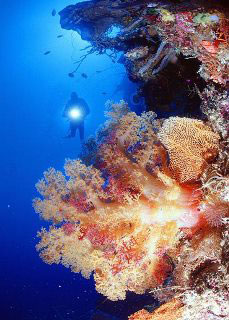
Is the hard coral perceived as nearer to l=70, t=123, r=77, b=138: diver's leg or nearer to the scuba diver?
the scuba diver

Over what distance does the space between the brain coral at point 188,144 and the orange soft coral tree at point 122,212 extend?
0.18 meters

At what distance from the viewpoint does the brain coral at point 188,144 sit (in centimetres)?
306

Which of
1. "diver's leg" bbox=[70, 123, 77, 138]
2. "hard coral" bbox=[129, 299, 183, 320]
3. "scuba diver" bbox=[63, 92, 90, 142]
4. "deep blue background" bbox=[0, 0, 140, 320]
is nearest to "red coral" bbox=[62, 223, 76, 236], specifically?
"hard coral" bbox=[129, 299, 183, 320]

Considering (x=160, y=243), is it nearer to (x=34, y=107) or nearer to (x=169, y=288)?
(x=169, y=288)

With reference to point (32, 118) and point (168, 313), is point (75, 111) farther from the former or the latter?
point (32, 118)

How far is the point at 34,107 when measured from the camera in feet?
180

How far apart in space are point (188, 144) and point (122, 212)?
931 mm

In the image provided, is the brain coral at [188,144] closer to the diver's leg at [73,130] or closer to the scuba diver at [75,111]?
the scuba diver at [75,111]

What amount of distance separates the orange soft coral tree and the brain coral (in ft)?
0.60

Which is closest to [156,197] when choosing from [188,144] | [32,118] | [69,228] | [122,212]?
[122,212]

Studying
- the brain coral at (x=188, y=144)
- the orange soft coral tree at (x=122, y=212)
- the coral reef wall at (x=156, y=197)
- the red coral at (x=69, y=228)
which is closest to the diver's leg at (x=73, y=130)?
the coral reef wall at (x=156, y=197)

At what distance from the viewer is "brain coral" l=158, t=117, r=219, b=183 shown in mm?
3057

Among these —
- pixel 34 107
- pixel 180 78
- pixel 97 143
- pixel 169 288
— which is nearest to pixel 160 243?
pixel 169 288

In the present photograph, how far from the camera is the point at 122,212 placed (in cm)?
323
